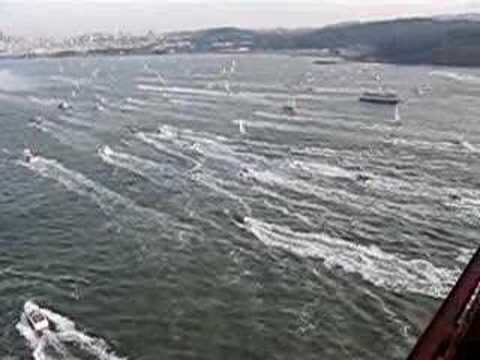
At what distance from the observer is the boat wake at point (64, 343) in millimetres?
39000

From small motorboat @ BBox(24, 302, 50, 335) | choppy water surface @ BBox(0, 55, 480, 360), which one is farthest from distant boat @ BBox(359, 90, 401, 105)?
small motorboat @ BBox(24, 302, 50, 335)

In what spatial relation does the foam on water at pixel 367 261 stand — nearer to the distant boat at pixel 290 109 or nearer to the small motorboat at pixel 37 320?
the small motorboat at pixel 37 320

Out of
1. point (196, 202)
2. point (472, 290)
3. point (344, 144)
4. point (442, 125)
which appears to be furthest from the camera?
point (442, 125)

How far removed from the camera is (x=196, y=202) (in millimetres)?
66688

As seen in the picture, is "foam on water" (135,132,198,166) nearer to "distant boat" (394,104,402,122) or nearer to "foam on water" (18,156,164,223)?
"foam on water" (18,156,164,223)

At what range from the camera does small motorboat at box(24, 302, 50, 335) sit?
4156 cm

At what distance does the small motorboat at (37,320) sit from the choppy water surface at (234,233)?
693mm

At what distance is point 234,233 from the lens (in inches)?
2270

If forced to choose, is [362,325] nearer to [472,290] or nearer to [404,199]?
[472,290]

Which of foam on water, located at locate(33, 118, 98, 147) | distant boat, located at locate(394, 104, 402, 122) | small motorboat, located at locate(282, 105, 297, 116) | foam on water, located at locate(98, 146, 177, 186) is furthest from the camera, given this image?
small motorboat, located at locate(282, 105, 297, 116)

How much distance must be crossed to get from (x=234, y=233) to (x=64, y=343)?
21.0 meters

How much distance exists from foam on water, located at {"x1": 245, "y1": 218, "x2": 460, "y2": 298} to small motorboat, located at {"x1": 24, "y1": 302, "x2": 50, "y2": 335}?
19.8 meters

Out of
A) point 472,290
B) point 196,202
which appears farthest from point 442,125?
point 472,290

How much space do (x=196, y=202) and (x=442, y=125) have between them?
2291 inches
